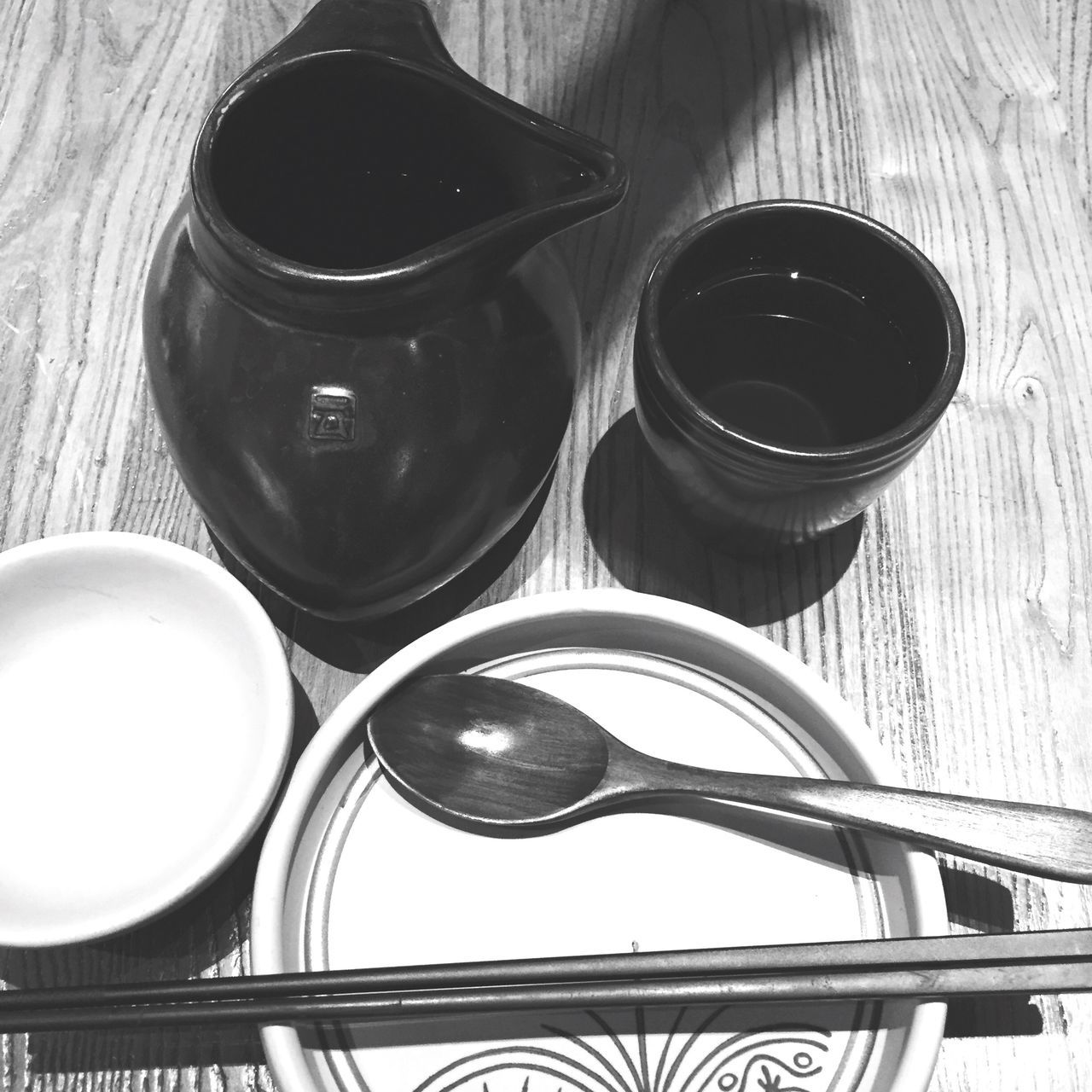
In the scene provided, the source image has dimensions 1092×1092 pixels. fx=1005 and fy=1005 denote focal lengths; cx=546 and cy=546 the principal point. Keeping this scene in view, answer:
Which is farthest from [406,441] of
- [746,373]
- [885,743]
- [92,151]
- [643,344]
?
[92,151]

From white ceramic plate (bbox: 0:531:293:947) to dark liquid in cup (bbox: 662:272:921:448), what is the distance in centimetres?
35

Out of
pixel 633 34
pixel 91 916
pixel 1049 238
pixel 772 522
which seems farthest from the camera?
pixel 633 34

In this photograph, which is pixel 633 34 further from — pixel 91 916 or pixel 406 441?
pixel 91 916

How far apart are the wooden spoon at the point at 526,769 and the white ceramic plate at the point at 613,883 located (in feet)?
0.06

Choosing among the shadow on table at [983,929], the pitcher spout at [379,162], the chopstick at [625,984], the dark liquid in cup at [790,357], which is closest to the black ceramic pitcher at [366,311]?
the pitcher spout at [379,162]

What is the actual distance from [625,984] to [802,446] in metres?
0.31

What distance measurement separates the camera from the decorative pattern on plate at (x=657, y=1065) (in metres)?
0.55

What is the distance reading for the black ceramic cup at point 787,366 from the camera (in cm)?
59

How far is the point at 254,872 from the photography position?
2.07ft

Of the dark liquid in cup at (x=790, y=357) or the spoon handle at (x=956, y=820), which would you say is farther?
the dark liquid in cup at (x=790, y=357)

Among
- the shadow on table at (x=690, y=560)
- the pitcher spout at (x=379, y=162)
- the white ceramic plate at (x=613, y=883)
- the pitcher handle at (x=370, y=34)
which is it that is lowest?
the white ceramic plate at (x=613, y=883)

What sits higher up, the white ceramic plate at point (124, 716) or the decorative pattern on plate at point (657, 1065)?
the white ceramic plate at point (124, 716)

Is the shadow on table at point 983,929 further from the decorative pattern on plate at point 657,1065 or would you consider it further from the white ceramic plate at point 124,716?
the white ceramic plate at point 124,716

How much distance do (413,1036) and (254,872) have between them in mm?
148
